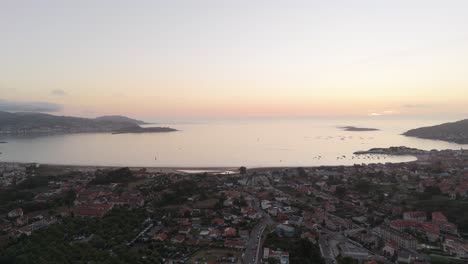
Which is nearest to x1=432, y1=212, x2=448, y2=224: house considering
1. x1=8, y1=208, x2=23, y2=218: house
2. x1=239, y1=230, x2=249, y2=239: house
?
x1=239, y1=230, x2=249, y2=239: house

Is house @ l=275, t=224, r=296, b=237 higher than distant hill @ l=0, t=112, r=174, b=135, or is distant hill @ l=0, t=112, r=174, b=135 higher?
distant hill @ l=0, t=112, r=174, b=135

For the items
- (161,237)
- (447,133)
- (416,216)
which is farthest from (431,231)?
(447,133)

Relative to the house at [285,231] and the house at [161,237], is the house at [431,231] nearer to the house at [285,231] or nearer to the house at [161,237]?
the house at [285,231]

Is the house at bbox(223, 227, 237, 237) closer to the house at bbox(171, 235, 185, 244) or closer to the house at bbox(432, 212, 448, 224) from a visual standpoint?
the house at bbox(171, 235, 185, 244)

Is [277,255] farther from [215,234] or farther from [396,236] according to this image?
[396,236]

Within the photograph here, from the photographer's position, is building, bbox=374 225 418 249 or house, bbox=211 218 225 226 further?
house, bbox=211 218 225 226

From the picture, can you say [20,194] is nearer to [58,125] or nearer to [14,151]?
[14,151]

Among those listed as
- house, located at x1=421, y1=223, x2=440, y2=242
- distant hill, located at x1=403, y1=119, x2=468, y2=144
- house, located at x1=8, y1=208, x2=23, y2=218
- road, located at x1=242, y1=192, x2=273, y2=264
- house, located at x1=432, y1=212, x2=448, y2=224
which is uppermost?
A: distant hill, located at x1=403, y1=119, x2=468, y2=144
